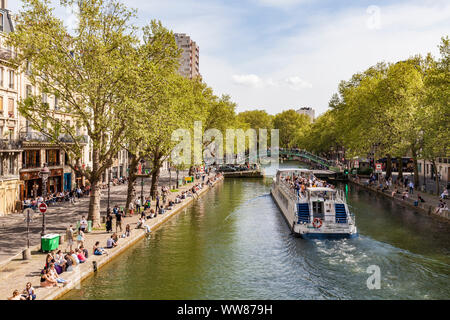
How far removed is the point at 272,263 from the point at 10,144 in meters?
30.7

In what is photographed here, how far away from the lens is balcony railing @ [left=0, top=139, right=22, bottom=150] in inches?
1593

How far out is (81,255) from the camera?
82.1 ft

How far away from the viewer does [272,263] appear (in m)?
28.0

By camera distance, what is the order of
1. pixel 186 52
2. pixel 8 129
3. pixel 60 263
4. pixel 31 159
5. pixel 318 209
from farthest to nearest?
pixel 186 52, pixel 31 159, pixel 8 129, pixel 318 209, pixel 60 263

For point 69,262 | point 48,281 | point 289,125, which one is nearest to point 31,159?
point 69,262

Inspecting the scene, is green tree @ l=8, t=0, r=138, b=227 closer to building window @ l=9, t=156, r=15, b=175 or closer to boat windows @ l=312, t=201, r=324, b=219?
building window @ l=9, t=156, r=15, b=175

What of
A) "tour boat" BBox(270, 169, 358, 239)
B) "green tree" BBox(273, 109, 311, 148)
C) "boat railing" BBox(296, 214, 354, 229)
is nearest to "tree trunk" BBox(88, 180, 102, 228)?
"tour boat" BBox(270, 169, 358, 239)

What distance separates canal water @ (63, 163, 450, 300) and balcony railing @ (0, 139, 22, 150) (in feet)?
60.3

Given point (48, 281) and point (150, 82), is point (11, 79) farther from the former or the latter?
point (48, 281)

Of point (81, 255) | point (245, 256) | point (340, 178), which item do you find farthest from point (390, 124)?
point (81, 255)

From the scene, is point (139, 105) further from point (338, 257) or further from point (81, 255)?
point (338, 257)

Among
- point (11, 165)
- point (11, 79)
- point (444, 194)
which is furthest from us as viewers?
point (444, 194)

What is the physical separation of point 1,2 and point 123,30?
21008 mm

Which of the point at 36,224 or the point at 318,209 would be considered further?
the point at 318,209
